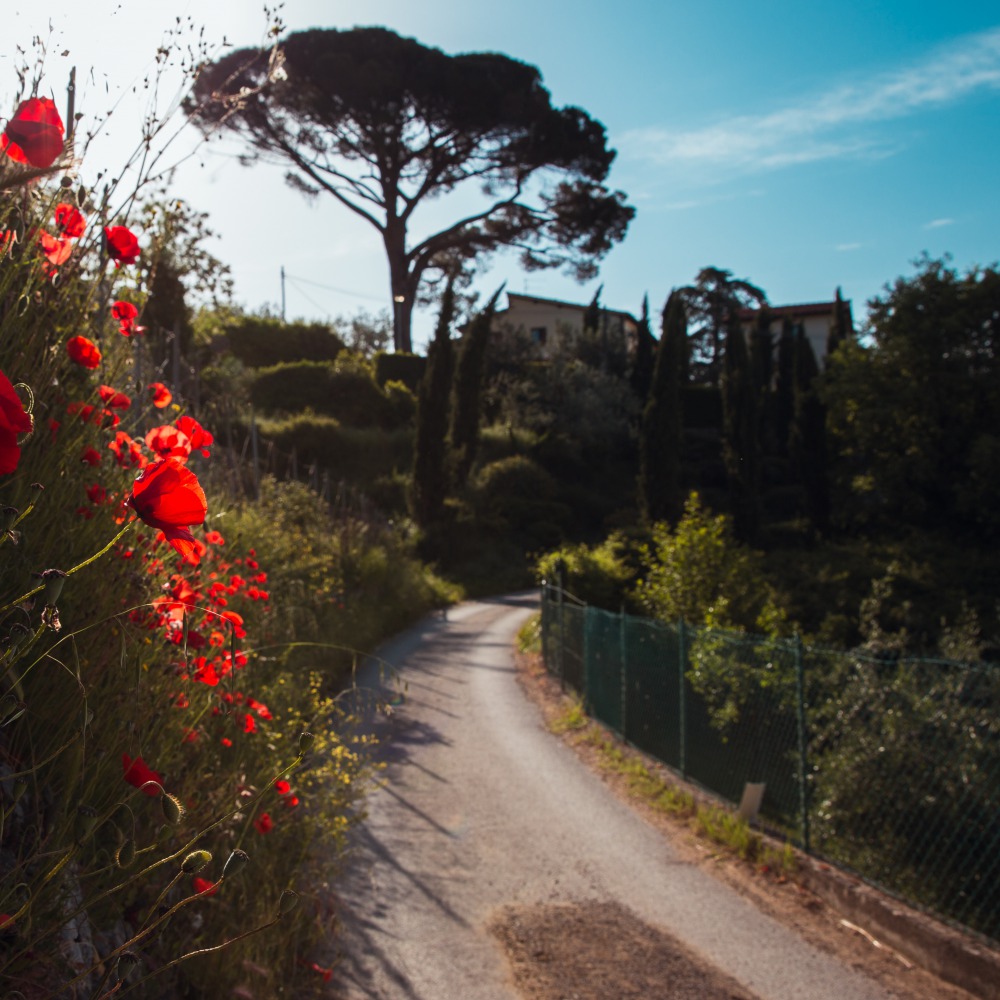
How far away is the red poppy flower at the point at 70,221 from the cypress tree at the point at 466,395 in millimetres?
24476

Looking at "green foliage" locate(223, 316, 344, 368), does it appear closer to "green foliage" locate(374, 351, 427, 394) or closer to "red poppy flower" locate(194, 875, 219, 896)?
"green foliage" locate(374, 351, 427, 394)

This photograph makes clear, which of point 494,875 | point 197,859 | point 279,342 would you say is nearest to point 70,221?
point 197,859

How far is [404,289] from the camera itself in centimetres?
3672

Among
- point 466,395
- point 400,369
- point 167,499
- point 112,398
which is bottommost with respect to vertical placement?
point 167,499

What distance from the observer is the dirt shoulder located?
485 centimetres

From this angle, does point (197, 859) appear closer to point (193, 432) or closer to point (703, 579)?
point (193, 432)

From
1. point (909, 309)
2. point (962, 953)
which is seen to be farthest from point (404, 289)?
point (962, 953)

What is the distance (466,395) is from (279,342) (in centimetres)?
1575

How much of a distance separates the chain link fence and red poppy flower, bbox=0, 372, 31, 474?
5.19 m

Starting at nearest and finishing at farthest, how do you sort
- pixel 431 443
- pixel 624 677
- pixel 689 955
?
1. pixel 689 955
2. pixel 624 677
3. pixel 431 443

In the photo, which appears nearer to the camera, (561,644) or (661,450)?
(561,644)

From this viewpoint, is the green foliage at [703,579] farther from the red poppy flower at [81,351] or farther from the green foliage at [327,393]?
the green foliage at [327,393]

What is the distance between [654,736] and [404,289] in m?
29.3

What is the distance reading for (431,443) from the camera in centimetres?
2689
